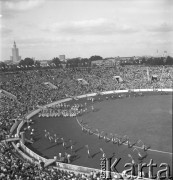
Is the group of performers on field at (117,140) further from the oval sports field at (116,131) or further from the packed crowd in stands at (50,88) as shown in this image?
the packed crowd in stands at (50,88)

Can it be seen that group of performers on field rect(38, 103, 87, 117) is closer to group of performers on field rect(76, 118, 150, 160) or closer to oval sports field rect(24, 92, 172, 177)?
oval sports field rect(24, 92, 172, 177)

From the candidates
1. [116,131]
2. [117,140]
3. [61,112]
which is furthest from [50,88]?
[117,140]

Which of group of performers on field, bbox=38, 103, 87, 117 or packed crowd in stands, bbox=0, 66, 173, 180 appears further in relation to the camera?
group of performers on field, bbox=38, 103, 87, 117

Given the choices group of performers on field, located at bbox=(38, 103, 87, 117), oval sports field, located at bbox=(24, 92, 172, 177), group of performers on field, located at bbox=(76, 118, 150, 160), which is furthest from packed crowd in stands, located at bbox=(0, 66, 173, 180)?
group of performers on field, located at bbox=(76, 118, 150, 160)

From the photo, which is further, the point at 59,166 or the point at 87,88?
the point at 87,88

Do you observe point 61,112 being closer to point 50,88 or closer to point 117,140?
point 117,140

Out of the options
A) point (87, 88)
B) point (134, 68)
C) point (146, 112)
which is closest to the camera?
point (146, 112)

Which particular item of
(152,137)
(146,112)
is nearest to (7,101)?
(146,112)

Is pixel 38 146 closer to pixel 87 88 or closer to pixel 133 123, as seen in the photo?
pixel 133 123
